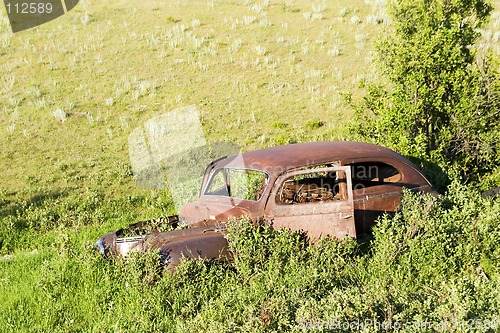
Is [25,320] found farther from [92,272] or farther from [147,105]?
[147,105]

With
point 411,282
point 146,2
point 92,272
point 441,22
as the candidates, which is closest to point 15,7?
point 146,2

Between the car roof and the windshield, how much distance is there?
0.16m

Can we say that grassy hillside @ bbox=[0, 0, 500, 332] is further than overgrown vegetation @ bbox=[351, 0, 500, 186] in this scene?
No

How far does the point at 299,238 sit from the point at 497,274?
8.02 ft

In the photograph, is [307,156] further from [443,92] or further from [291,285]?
[443,92]

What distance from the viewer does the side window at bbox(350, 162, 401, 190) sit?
8156 millimetres

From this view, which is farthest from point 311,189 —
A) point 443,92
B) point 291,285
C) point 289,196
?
point 443,92

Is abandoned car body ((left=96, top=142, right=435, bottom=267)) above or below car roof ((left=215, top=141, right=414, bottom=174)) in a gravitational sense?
below

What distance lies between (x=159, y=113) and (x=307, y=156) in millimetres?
15397

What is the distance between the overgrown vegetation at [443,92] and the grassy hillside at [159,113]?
168 centimetres

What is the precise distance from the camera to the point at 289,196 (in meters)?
8.20

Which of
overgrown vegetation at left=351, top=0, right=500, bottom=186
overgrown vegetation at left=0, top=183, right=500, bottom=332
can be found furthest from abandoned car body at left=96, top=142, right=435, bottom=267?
overgrown vegetation at left=351, top=0, right=500, bottom=186

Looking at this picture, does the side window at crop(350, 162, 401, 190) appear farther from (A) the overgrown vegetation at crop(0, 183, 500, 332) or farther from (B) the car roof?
(A) the overgrown vegetation at crop(0, 183, 500, 332)

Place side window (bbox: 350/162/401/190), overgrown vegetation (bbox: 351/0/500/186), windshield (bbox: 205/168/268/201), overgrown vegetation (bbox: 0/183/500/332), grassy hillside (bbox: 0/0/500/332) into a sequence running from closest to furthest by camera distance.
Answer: overgrown vegetation (bbox: 0/183/500/332) → grassy hillside (bbox: 0/0/500/332) → windshield (bbox: 205/168/268/201) → side window (bbox: 350/162/401/190) → overgrown vegetation (bbox: 351/0/500/186)
